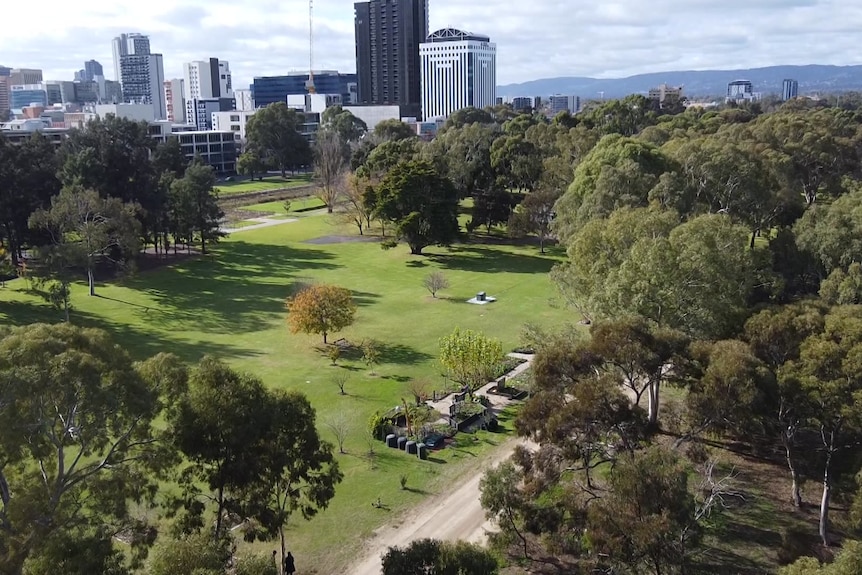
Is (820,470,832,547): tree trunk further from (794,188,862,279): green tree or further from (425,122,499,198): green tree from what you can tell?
(425,122,499,198): green tree

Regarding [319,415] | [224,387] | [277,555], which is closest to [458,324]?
[319,415]

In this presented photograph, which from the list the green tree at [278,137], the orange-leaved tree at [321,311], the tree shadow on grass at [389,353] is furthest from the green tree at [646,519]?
the green tree at [278,137]

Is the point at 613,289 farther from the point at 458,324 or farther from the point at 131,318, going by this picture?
the point at 131,318

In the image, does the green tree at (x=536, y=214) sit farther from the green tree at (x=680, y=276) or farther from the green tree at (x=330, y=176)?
the green tree at (x=680, y=276)

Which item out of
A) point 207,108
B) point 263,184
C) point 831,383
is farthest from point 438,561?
point 207,108

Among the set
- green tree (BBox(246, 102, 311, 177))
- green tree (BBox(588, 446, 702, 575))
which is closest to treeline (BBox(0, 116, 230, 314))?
green tree (BBox(588, 446, 702, 575))

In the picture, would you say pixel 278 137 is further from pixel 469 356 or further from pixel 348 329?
pixel 469 356
